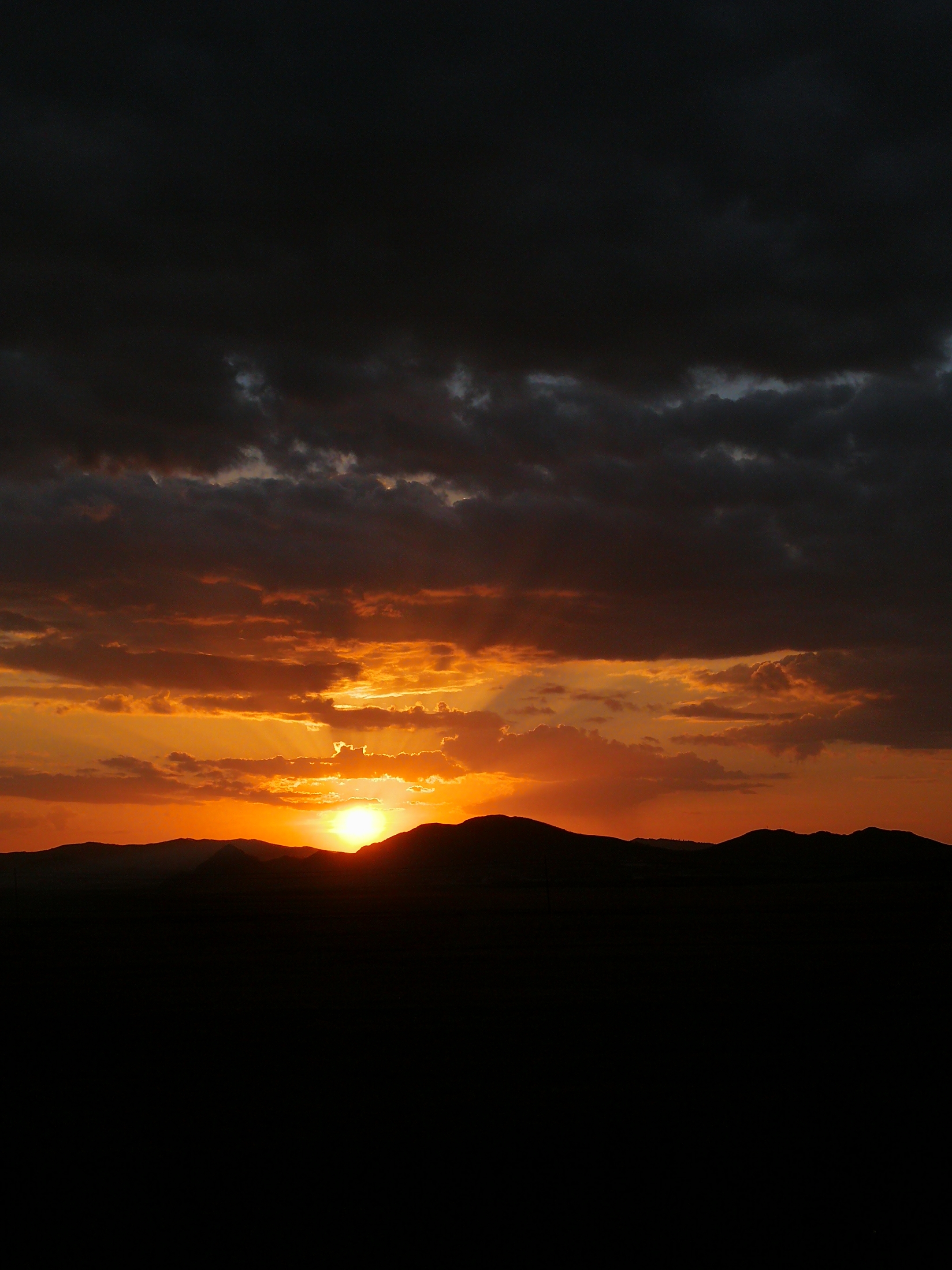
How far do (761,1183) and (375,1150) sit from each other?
505 cm

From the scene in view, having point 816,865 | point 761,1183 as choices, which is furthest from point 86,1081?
point 816,865

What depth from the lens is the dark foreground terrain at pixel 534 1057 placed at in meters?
12.9

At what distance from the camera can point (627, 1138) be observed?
1402 centimetres

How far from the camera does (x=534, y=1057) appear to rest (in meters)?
19.8

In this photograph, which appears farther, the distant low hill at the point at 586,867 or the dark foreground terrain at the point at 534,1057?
the distant low hill at the point at 586,867

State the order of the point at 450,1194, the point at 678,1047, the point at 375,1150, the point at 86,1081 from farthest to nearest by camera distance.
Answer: the point at 678,1047 < the point at 86,1081 < the point at 375,1150 < the point at 450,1194

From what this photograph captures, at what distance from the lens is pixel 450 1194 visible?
11867 mm

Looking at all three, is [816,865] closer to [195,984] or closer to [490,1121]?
[195,984]

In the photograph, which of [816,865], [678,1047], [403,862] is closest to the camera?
[678,1047]

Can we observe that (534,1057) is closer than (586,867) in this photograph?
Yes

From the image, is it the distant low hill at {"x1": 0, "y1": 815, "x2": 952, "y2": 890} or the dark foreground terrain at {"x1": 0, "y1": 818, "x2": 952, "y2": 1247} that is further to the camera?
the distant low hill at {"x1": 0, "y1": 815, "x2": 952, "y2": 890}

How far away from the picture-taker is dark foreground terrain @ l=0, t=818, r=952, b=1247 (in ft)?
42.4

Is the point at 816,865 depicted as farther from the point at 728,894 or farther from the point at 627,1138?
the point at 627,1138

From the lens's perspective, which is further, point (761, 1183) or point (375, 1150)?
point (375, 1150)
